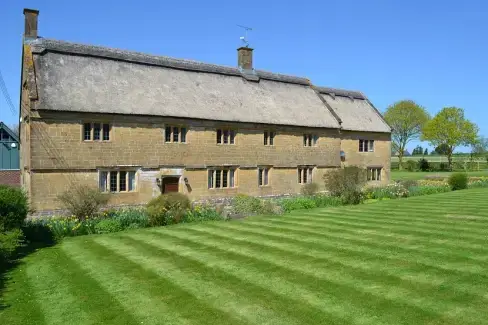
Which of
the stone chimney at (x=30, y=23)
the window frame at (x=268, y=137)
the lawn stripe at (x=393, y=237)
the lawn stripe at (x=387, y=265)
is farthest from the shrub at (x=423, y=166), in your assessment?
the lawn stripe at (x=387, y=265)

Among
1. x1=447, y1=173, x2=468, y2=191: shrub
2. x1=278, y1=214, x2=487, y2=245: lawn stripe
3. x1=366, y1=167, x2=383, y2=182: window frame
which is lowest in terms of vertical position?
x1=278, y1=214, x2=487, y2=245: lawn stripe

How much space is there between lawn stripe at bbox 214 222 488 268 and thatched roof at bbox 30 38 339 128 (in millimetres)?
11235

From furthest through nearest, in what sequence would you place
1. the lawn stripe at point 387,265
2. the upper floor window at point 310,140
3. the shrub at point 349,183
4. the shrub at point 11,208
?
the upper floor window at point 310,140
the shrub at point 349,183
the shrub at point 11,208
the lawn stripe at point 387,265

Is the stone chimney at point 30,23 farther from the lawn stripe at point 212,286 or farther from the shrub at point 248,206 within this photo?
the lawn stripe at point 212,286

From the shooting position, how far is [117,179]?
24.6m

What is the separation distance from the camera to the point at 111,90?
25281mm

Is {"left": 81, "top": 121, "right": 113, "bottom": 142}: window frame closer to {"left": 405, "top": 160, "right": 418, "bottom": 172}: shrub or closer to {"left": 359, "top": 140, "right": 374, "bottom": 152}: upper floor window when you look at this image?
{"left": 359, "top": 140, "right": 374, "bottom": 152}: upper floor window

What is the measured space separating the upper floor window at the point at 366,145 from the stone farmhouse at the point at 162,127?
6.75 ft

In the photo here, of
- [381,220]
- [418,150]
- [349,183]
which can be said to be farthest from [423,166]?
[418,150]

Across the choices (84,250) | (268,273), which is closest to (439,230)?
(268,273)

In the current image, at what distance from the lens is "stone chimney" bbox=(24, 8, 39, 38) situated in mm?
24938

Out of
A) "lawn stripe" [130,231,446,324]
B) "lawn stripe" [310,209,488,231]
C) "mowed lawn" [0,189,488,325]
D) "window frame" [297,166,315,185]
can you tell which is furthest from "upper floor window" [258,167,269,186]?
"lawn stripe" [130,231,446,324]

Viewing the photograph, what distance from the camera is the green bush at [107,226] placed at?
18.7 metres

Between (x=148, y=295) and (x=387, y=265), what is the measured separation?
19.7 ft
